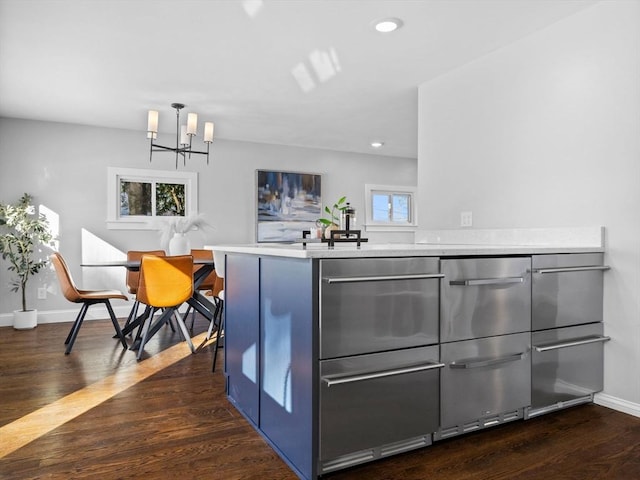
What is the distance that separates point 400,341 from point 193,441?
110 cm

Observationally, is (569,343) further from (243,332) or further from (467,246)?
(243,332)

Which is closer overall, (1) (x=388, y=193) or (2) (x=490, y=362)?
(2) (x=490, y=362)

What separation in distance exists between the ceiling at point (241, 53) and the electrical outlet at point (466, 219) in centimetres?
115

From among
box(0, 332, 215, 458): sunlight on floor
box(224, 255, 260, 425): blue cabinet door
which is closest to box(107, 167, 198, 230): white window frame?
box(0, 332, 215, 458): sunlight on floor

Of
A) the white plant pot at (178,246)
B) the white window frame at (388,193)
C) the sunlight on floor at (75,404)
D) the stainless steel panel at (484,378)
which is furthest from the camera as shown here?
the white window frame at (388,193)

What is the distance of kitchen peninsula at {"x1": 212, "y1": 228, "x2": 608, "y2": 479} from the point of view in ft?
5.83

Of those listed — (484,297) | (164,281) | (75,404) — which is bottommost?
(75,404)

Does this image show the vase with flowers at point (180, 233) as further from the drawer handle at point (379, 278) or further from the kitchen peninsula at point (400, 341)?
the drawer handle at point (379, 278)

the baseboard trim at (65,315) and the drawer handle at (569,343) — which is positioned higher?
the drawer handle at (569,343)

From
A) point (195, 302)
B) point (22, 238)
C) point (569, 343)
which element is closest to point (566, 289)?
point (569, 343)

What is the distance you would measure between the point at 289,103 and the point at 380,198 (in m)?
3.23

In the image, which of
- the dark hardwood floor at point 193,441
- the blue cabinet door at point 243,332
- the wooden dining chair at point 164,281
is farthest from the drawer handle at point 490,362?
the wooden dining chair at point 164,281

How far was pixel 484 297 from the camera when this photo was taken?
7.23 feet

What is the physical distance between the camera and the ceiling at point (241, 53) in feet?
8.78
